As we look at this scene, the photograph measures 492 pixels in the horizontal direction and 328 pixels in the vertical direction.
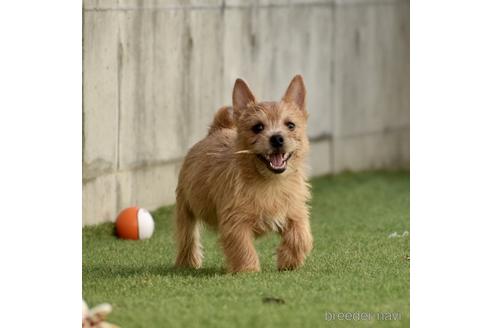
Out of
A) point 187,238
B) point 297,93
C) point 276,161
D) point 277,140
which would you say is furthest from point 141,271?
point 297,93

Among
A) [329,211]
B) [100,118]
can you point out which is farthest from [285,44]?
[100,118]

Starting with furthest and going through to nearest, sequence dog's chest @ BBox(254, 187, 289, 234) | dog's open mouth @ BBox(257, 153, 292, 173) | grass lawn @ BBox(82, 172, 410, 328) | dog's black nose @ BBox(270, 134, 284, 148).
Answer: dog's chest @ BBox(254, 187, 289, 234)
dog's open mouth @ BBox(257, 153, 292, 173)
dog's black nose @ BBox(270, 134, 284, 148)
grass lawn @ BBox(82, 172, 410, 328)

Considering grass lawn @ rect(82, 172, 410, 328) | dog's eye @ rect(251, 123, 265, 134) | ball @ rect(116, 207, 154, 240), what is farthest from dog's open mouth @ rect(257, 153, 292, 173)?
ball @ rect(116, 207, 154, 240)

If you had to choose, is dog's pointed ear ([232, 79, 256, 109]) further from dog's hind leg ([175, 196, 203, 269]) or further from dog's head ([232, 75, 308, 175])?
dog's hind leg ([175, 196, 203, 269])

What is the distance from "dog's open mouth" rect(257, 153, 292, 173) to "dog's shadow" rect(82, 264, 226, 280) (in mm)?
654

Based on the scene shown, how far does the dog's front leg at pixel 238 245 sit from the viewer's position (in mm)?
6762

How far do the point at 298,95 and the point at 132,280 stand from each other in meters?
1.38

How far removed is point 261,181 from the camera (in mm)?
6895

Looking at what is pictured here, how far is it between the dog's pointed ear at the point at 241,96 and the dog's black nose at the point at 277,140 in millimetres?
334

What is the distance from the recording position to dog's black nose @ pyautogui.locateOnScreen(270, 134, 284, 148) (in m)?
6.65

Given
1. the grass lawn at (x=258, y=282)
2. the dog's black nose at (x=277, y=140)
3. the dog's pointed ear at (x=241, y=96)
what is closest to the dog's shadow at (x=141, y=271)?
the grass lawn at (x=258, y=282)

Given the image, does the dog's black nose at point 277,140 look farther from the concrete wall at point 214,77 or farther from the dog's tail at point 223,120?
the concrete wall at point 214,77

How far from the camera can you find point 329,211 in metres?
10.1
